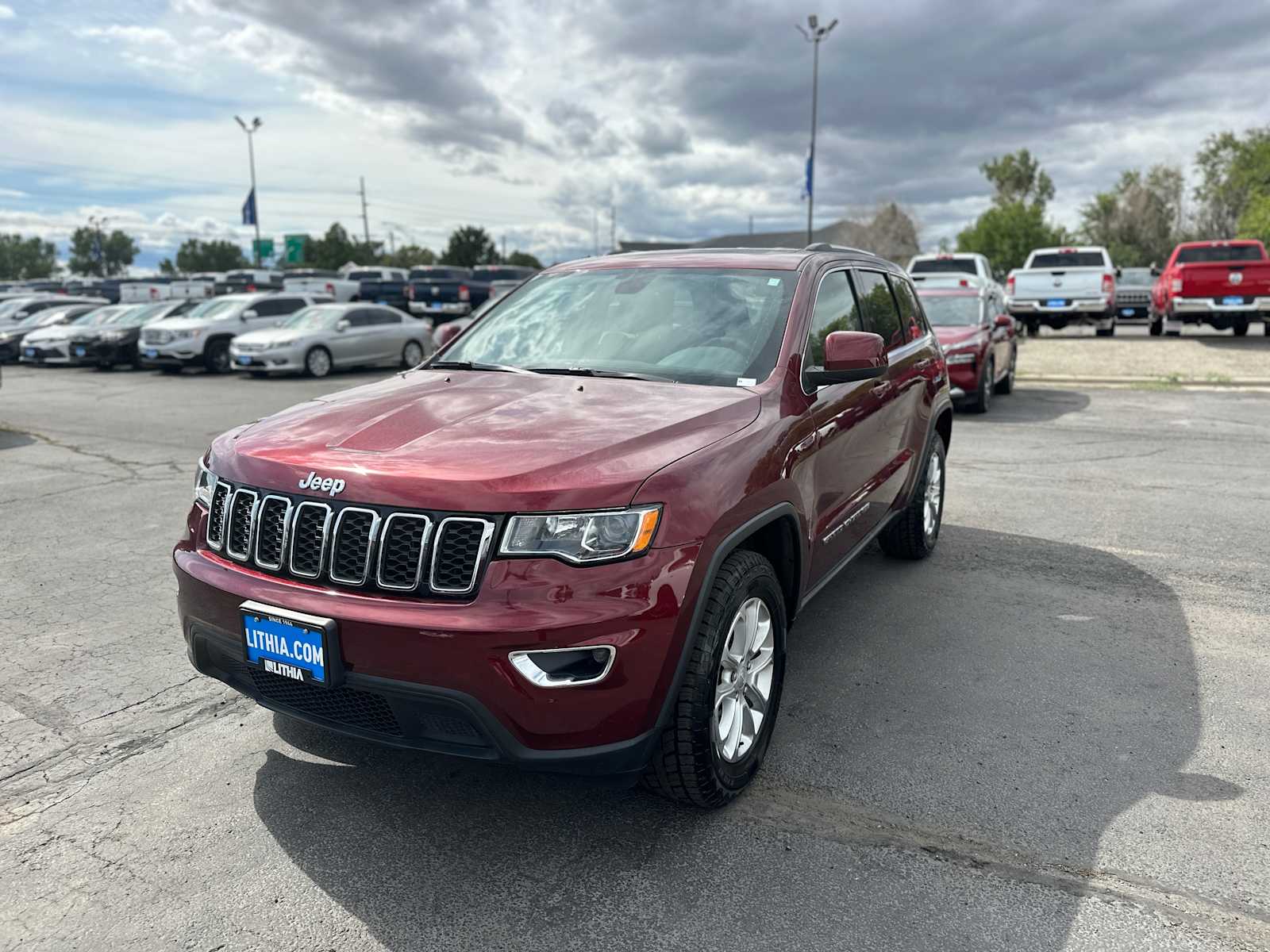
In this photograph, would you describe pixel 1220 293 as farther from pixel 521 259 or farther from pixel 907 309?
pixel 521 259

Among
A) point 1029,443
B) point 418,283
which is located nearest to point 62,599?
point 1029,443

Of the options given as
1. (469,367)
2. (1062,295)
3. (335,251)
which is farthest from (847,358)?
(335,251)

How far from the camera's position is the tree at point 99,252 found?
120m

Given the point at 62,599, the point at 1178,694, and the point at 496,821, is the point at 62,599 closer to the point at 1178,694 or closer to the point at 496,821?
the point at 496,821

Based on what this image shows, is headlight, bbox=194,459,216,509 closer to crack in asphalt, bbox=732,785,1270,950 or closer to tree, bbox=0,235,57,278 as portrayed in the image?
crack in asphalt, bbox=732,785,1270,950

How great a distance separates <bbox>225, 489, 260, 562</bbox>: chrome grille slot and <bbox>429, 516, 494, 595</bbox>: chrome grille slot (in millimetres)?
702

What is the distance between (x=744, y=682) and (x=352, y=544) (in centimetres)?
132

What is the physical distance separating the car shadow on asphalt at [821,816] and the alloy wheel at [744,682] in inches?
Answer: 9.0

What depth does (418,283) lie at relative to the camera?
27094mm

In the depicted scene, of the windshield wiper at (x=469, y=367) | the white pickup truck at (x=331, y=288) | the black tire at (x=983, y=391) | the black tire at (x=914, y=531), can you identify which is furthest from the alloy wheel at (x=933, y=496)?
the white pickup truck at (x=331, y=288)

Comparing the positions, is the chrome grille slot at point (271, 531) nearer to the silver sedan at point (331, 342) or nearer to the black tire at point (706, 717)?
the black tire at point (706, 717)

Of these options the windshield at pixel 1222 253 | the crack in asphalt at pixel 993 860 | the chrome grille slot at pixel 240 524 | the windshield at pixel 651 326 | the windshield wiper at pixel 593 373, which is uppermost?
the windshield at pixel 1222 253

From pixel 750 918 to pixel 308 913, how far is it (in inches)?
47.0

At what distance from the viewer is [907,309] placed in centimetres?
568
